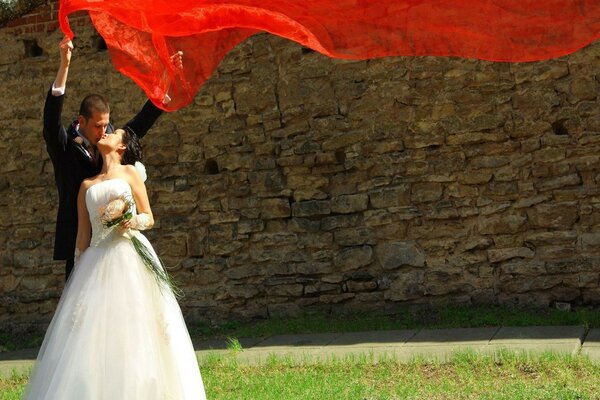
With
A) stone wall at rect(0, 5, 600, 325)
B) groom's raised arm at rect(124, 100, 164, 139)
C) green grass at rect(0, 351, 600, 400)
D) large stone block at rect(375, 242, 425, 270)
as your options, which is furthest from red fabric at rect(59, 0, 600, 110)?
large stone block at rect(375, 242, 425, 270)

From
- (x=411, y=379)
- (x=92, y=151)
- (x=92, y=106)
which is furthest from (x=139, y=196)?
(x=411, y=379)

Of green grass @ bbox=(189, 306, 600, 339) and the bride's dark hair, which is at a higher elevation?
the bride's dark hair

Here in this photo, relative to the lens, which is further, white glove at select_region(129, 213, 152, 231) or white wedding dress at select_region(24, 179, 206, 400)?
white glove at select_region(129, 213, 152, 231)

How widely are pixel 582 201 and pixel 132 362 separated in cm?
446

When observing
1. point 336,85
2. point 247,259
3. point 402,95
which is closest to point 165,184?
point 247,259

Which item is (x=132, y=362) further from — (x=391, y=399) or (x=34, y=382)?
(x=391, y=399)

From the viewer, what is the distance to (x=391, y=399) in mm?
4664

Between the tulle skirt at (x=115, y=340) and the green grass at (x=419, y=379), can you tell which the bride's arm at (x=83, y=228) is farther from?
the green grass at (x=419, y=379)

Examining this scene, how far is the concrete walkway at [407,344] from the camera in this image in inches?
225

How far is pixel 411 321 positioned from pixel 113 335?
11.9ft

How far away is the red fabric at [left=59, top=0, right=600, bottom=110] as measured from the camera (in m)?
3.31

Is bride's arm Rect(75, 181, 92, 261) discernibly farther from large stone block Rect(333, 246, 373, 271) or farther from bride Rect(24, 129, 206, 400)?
large stone block Rect(333, 246, 373, 271)

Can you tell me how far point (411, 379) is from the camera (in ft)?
17.0

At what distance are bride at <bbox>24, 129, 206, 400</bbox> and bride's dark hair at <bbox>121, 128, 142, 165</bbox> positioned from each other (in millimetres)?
51
